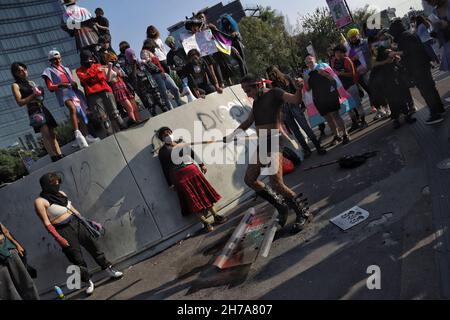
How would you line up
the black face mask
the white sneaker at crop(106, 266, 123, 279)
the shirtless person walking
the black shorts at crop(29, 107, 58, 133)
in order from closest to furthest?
the shirtless person walking < the black face mask < the white sneaker at crop(106, 266, 123, 279) < the black shorts at crop(29, 107, 58, 133)

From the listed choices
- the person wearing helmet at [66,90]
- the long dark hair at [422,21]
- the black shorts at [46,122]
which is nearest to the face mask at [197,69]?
the person wearing helmet at [66,90]

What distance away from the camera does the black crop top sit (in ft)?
15.0

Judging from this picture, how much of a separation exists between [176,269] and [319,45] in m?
43.1

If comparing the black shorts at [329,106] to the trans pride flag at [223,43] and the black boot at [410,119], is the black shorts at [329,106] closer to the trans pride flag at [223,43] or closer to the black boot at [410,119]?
the black boot at [410,119]

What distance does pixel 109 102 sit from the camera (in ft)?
21.9

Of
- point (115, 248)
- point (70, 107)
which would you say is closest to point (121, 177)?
point (115, 248)

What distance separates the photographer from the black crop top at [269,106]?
180 inches

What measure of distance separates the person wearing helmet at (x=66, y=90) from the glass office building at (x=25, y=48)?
270 ft

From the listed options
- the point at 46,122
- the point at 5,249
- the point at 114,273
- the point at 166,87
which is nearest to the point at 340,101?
the point at 166,87

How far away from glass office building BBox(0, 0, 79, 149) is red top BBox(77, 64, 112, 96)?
82.7 m

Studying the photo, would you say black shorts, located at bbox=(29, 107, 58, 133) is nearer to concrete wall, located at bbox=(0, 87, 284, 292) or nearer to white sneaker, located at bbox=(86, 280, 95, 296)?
concrete wall, located at bbox=(0, 87, 284, 292)

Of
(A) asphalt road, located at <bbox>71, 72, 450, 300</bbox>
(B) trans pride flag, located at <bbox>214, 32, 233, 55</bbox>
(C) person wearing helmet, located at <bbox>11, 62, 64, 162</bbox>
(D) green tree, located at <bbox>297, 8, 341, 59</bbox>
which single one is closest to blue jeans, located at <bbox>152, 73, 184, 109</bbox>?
(B) trans pride flag, located at <bbox>214, 32, 233, 55</bbox>
